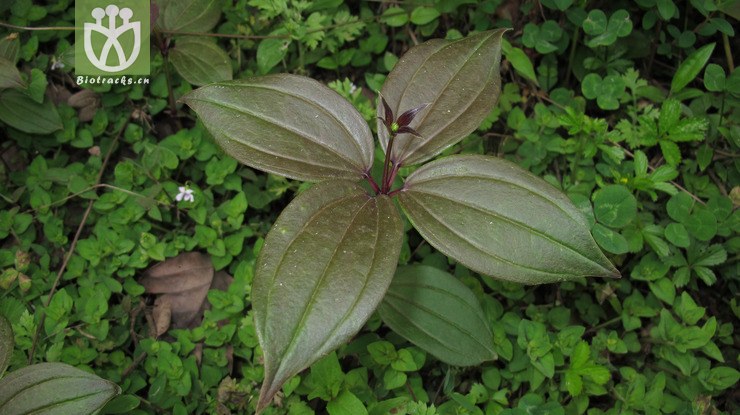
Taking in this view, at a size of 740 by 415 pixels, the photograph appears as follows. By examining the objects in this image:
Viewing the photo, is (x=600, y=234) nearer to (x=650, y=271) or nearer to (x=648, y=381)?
(x=650, y=271)

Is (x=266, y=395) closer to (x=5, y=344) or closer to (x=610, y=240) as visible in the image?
(x=5, y=344)

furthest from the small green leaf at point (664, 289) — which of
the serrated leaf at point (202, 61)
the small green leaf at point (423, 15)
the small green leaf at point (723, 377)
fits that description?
the serrated leaf at point (202, 61)

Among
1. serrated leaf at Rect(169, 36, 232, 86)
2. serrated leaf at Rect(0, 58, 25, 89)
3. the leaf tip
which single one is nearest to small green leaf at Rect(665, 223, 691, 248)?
the leaf tip

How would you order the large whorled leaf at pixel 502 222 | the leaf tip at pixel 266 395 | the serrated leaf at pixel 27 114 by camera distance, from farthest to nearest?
the serrated leaf at pixel 27 114
the large whorled leaf at pixel 502 222
the leaf tip at pixel 266 395

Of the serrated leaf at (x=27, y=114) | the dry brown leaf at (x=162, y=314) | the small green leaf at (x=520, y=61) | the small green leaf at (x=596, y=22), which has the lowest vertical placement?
the dry brown leaf at (x=162, y=314)

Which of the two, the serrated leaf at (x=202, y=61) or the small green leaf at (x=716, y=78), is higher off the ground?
the small green leaf at (x=716, y=78)

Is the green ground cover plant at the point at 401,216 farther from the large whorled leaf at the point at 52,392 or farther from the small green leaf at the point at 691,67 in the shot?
the large whorled leaf at the point at 52,392

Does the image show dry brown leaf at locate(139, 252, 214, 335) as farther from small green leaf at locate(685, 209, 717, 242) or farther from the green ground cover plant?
small green leaf at locate(685, 209, 717, 242)
